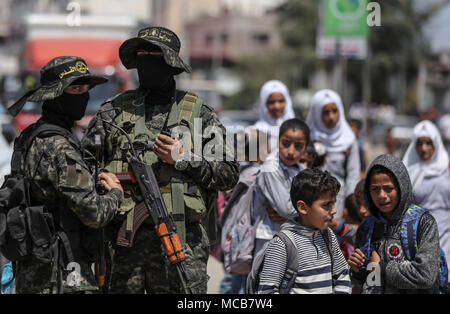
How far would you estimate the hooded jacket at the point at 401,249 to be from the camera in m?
3.73

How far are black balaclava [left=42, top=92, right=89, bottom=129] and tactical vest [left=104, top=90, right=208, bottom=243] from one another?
0.83ft

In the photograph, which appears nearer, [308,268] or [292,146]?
[308,268]

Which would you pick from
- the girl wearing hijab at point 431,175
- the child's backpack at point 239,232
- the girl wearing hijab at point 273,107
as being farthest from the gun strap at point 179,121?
the girl wearing hijab at point 273,107

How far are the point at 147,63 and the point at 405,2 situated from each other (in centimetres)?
3338

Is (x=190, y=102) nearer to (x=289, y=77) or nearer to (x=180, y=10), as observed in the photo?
(x=289, y=77)

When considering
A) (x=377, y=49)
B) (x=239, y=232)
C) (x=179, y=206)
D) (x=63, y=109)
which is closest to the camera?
(x=63, y=109)

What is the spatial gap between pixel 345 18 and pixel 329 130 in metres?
6.03

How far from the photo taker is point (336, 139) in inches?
250

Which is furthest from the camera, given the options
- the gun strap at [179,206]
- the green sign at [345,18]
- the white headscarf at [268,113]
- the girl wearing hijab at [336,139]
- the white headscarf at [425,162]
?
the green sign at [345,18]

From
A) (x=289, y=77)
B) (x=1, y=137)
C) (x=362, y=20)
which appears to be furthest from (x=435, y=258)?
(x=289, y=77)

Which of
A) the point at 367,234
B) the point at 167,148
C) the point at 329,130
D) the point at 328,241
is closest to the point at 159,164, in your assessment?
the point at 167,148

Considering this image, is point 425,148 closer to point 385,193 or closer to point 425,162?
point 425,162

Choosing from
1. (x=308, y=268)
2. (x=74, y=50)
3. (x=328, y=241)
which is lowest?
(x=308, y=268)

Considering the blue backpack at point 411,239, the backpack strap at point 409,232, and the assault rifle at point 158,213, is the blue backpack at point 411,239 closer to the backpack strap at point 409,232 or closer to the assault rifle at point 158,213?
the backpack strap at point 409,232
